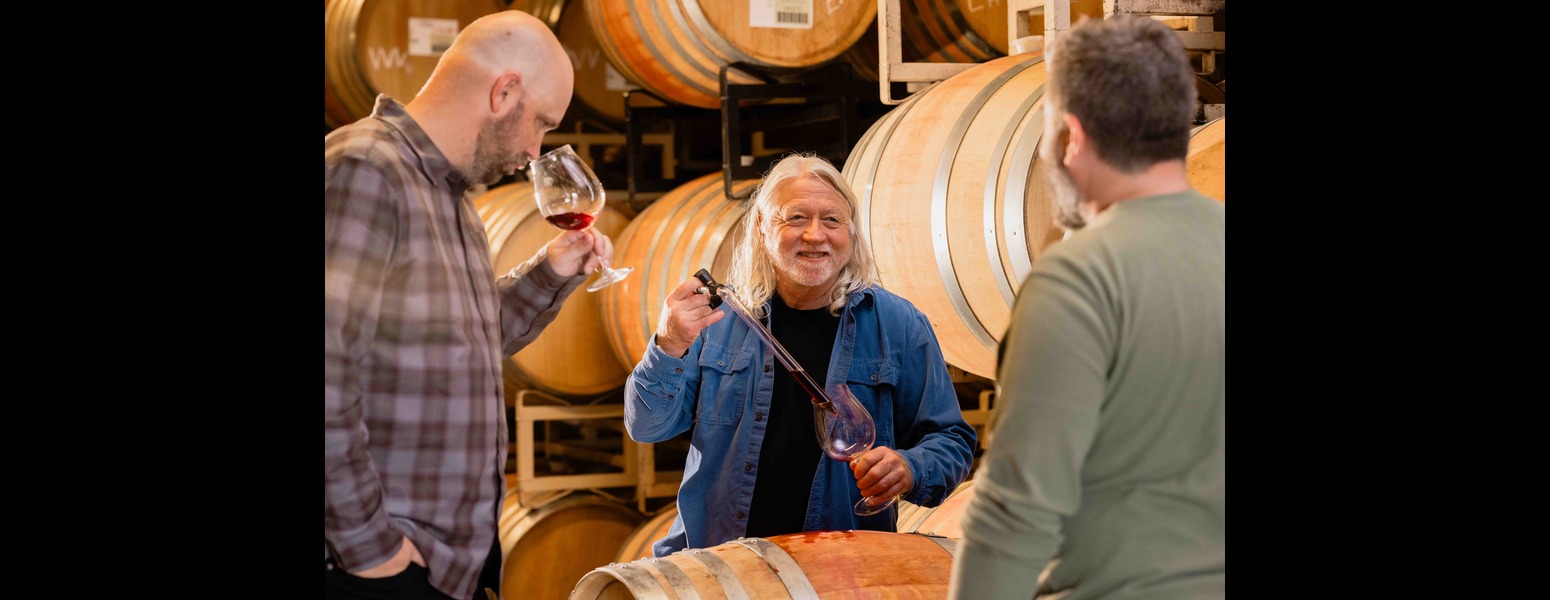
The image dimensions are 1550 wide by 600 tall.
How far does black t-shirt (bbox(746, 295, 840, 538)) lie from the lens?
2703mm

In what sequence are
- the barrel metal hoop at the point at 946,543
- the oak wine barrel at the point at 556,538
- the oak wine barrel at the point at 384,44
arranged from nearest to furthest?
the barrel metal hoop at the point at 946,543 → the oak wine barrel at the point at 384,44 → the oak wine barrel at the point at 556,538

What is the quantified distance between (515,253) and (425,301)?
2.71m

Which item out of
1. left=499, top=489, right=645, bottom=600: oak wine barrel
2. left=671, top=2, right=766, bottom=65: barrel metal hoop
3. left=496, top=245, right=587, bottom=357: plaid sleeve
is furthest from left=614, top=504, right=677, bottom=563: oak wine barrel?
left=496, top=245, right=587, bottom=357: plaid sleeve

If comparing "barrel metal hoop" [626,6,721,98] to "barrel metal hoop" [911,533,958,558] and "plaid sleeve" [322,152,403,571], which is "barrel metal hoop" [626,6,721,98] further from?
"plaid sleeve" [322,152,403,571]

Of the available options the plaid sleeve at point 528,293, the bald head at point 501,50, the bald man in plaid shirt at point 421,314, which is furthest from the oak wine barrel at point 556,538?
the bald head at point 501,50

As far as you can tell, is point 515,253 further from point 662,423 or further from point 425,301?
point 425,301

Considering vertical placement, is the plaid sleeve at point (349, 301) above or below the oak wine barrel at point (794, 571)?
above

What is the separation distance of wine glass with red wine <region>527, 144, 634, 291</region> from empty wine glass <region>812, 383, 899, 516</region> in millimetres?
637

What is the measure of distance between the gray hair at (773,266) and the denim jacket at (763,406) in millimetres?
36

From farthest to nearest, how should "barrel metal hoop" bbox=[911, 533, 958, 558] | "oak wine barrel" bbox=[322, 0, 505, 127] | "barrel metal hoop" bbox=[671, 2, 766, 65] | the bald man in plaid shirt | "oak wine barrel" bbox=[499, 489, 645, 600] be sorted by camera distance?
1. "oak wine barrel" bbox=[499, 489, 645, 600]
2. "oak wine barrel" bbox=[322, 0, 505, 127]
3. "barrel metal hoop" bbox=[671, 2, 766, 65]
4. "barrel metal hoop" bbox=[911, 533, 958, 558]
5. the bald man in plaid shirt

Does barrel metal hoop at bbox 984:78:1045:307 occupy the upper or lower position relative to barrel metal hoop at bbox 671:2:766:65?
lower

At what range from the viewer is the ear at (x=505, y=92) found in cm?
180

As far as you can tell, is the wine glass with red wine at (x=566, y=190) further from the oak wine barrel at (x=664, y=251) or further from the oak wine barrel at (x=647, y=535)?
the oak wine barrel at (x=647, y=535)
